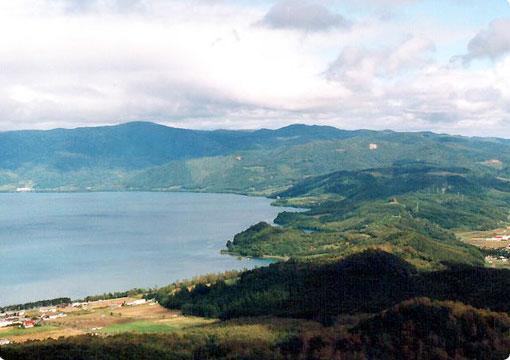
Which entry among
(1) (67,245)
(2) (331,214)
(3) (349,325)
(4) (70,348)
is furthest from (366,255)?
(2) (331,214)

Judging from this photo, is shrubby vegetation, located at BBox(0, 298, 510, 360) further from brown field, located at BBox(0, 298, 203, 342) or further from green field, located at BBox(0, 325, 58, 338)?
green field, located at BBox(0, 325, 58, 338)

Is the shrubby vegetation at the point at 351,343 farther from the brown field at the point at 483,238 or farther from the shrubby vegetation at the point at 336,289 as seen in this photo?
the brown field at the point at 483,238

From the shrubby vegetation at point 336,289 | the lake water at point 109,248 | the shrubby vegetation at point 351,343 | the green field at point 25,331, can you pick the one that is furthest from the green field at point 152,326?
the lake water at point 109,248

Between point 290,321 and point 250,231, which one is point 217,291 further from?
point 250,231

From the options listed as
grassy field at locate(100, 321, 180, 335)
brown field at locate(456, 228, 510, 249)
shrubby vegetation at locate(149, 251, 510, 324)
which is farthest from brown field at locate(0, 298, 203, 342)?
brown field at locate(456, 228, 510, 249)

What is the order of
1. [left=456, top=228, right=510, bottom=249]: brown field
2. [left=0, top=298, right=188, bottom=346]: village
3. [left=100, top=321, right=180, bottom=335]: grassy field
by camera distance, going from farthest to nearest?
[left=456, top=228, right=510, bottom=249]: brown field < [left=100, top=321, right=180, bottom=335]: grassy field < [left=0, top=298, right=188, bottom=346]: village

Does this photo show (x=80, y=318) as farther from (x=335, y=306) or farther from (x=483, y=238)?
(x=483, y=238)

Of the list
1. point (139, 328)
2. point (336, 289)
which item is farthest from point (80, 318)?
point (336, 289)

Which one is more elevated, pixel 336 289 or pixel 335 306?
pixel 336 289
